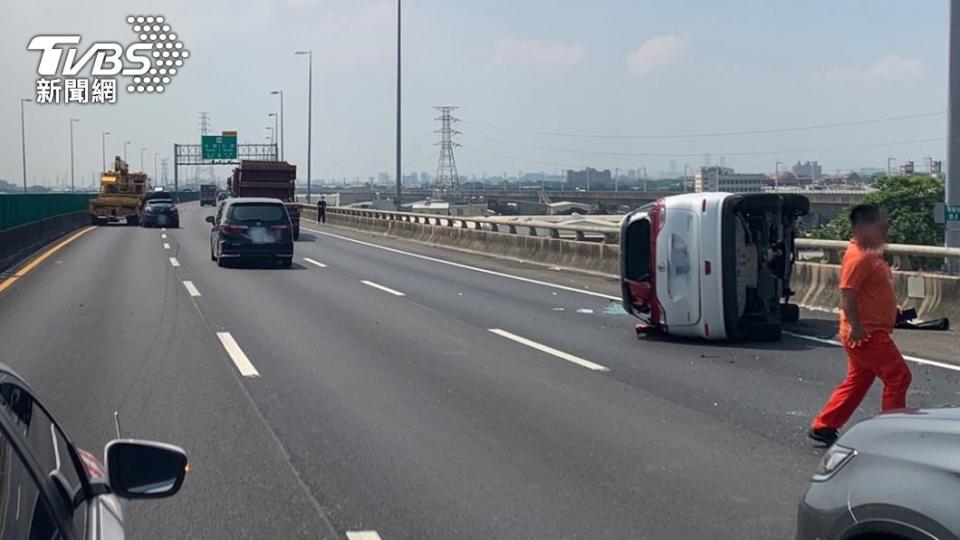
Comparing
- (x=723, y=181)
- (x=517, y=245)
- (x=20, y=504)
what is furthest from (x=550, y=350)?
(x=517, y=245)

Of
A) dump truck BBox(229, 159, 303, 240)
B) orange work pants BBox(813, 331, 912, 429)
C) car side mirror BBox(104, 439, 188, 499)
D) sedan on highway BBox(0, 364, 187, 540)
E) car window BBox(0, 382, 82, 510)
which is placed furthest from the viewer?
dump truck BBox(229, 159, 303, 240)

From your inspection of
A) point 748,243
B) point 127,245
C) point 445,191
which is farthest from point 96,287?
point 445,191

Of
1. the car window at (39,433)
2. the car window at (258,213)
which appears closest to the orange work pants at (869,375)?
the car window at (39,433)

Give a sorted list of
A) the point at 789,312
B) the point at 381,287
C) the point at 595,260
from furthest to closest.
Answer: the point at 595,260 → the point at 381,287 → the point at 789,312

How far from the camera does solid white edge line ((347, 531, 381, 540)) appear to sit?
670 cm

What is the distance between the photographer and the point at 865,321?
29.1 ft

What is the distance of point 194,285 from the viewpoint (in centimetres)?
2367

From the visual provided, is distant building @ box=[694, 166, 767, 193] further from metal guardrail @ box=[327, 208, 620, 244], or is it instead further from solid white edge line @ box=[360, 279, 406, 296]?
solid white edge line @ box=[360, 279, 406, 296]

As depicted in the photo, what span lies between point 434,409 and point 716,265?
17.6 ft

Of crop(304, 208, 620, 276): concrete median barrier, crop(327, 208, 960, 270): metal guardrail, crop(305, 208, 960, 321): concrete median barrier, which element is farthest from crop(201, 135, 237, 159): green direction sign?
crop(304, 208, 620, 276): concrete median barrier

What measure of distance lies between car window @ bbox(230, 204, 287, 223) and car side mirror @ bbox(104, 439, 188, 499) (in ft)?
84.2

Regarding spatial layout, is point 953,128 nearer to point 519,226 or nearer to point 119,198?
point 519,226

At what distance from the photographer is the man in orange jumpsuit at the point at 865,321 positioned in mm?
8773

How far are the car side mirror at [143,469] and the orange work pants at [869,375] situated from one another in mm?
6083
